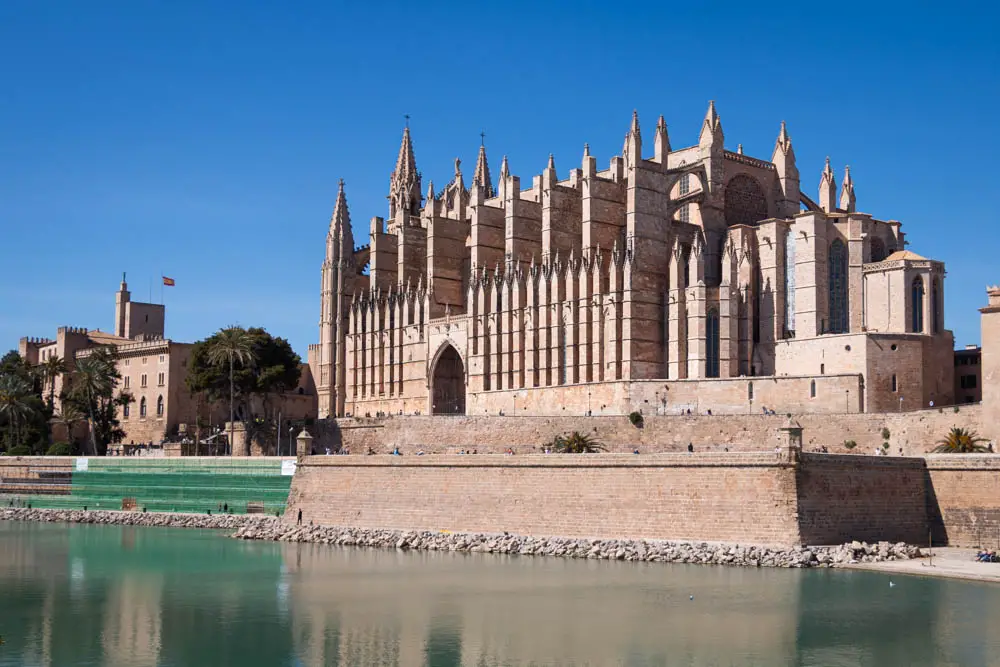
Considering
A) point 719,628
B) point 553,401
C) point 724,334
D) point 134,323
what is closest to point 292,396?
point 134,323

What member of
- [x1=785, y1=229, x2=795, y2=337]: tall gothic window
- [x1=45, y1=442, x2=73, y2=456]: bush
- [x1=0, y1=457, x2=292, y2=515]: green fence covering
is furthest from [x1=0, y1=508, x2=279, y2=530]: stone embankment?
[x1=785, y1=229, x2=795, y2=337]: tall gothic window

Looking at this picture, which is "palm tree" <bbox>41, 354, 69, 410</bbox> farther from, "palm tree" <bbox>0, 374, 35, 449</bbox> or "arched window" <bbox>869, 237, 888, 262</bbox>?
"arched window" <bbox>869, 237, 888, 262</bbox>

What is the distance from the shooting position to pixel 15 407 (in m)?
62.2

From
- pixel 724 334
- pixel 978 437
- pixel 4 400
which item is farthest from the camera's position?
pixel 4 400

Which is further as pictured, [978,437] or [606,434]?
[606,434]

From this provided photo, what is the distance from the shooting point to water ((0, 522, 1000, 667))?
2155 centimetres

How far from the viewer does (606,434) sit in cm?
4366

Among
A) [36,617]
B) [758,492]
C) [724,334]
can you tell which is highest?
[724,334]

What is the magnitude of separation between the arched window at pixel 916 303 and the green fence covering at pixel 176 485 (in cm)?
2216

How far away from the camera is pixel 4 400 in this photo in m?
62.2

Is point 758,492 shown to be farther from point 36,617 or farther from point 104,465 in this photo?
point 104,465

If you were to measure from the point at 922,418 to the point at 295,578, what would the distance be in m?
18.7

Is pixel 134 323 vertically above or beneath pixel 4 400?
above

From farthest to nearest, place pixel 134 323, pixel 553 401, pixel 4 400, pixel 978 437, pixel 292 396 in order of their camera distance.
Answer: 1. pixel 134 323
2. pixel 292 396
3. pixel 4 400
4. pixel 553 401
5. pixel 978 437
